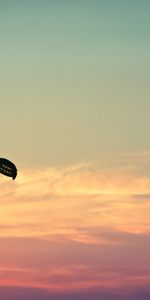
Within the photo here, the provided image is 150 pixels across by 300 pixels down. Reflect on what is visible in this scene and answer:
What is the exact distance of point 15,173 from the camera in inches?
1928

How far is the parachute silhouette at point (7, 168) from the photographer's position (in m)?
49.0

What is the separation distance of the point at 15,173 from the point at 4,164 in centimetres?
122

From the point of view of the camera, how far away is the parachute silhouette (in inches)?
1930

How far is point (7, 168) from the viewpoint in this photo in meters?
49.4

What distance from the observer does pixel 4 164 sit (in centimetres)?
4962
